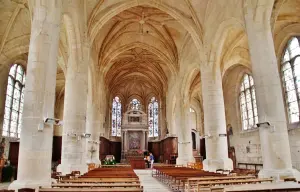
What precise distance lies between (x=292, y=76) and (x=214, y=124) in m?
6.56

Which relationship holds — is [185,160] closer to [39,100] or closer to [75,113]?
[75,113]

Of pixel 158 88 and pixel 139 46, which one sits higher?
pixel 139 46

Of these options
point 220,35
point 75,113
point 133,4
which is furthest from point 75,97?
point 220,35

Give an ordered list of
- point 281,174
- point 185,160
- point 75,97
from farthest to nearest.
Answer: point 185,160, point 75,97, point 281,174

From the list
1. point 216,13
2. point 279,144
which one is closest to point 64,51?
point 216,13

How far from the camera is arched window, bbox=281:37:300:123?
50.8ft

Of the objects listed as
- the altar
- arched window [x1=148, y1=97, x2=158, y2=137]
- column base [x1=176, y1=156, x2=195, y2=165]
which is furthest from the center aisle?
arched window [x1=148, y1=97, x2=158, y2=137]

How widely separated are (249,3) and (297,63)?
7696 millimetres

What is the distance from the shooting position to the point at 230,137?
23.5 meters

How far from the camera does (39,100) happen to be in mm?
7520

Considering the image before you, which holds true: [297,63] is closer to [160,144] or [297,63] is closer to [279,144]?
[279,144]

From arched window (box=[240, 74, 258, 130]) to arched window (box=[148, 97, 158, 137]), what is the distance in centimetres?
1543

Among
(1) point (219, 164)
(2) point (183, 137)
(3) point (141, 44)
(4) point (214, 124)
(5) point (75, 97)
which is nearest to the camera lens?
(5) point (75, 97)

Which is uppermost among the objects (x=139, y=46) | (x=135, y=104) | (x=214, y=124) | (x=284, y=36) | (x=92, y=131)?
(x=139, y=46)
